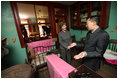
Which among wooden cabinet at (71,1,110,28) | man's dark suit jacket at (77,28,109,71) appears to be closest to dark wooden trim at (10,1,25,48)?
man's dark suit jacket at (77,28,109,71)

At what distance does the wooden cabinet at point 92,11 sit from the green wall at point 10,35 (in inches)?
87.8

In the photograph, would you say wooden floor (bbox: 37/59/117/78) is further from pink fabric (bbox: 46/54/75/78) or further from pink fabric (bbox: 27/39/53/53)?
pink fabric (bbox: 46/54/75/78)

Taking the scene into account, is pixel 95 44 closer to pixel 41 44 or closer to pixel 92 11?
pixel 92 11

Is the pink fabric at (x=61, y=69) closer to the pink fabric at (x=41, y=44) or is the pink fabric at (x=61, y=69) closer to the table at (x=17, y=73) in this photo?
the table at (x=17, y=73)

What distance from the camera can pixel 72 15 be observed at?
102 inches

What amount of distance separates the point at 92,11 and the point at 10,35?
106 inches

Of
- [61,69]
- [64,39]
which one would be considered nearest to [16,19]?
[64,39]

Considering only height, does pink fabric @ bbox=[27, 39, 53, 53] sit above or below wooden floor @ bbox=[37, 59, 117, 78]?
above

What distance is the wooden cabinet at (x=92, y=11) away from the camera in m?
1.61

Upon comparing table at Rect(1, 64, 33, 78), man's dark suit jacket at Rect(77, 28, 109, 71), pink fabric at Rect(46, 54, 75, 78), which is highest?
man's dark suit jacket at Rect(77, 28, 109, 71)

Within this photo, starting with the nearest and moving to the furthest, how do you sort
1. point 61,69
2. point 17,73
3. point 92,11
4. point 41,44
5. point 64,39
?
point 61,69, point 17,73, point 64,39, point 92,11, point 41,44

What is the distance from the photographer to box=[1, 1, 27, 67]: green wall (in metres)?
1.58

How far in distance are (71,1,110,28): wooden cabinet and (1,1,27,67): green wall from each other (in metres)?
2.23

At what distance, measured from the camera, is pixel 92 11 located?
6.34 feet
